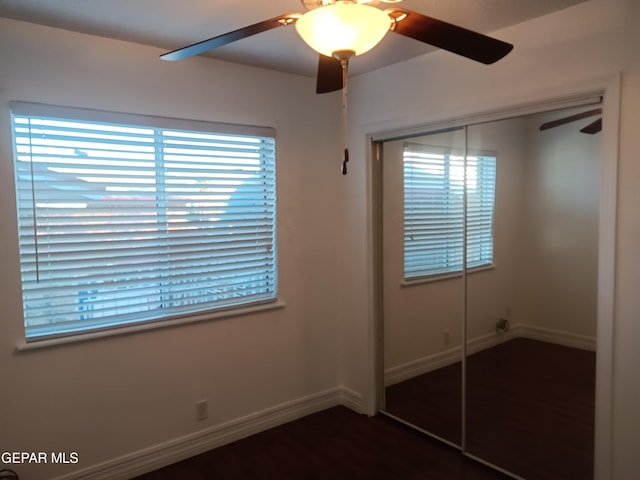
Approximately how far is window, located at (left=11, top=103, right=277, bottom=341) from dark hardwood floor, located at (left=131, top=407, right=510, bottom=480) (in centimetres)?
91

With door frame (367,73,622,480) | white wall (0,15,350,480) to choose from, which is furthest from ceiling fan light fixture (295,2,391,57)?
white wall (0,15,350,480)

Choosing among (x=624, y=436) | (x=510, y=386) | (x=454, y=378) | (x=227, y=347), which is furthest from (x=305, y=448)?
(x=624, y=436)

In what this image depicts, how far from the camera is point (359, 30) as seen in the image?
123 cm

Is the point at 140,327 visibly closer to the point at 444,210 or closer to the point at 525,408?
the point at 444,210

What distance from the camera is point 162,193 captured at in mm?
2559

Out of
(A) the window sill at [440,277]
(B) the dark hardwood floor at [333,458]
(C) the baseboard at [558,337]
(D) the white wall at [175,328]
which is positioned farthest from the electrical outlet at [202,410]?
(C) the baseboard at [558,337]

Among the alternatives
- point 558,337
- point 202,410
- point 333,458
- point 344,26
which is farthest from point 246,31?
point 333,458

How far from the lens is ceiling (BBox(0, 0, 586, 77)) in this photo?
76.2 inches

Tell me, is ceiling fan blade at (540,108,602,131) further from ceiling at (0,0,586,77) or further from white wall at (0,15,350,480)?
white wall at (0,15,350,480)

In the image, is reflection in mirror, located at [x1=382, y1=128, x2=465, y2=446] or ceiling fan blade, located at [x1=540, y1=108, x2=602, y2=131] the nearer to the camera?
ceiling fan blade, located at [x1=540, y1=108, x2=602, y2=131]

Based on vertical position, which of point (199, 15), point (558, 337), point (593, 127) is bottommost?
point (558, 337)

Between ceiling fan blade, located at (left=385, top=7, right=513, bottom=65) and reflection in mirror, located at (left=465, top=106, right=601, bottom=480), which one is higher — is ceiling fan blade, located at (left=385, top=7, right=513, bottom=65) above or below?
above

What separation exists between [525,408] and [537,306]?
0.60m

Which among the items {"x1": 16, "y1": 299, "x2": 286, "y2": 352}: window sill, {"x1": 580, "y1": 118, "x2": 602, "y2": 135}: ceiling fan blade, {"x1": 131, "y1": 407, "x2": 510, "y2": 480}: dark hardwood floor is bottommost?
{"x1": 131, "y1": 407, "x2": 510, "y2": 480}: dark hardwood floor
